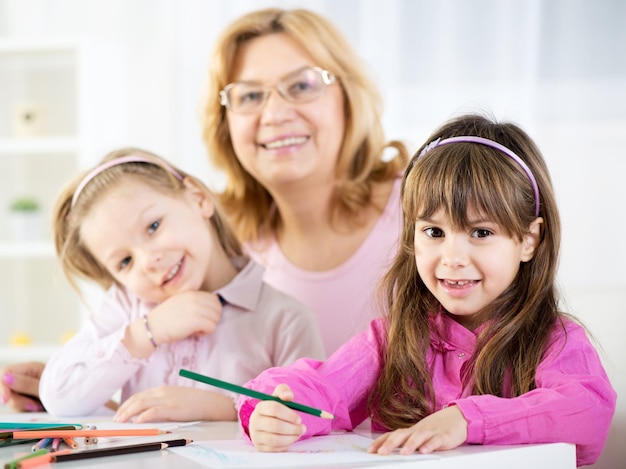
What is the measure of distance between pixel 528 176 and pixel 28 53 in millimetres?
2667

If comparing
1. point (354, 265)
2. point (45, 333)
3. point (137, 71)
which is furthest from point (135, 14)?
point (354, 265)

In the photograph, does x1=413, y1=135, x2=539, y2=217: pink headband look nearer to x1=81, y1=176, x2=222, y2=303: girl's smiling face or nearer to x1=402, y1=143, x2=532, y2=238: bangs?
x1=402, y1=143, x2=532, y2=238: bangs

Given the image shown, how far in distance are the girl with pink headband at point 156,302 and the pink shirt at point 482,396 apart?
322 mm

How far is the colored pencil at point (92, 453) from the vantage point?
3.01 feet

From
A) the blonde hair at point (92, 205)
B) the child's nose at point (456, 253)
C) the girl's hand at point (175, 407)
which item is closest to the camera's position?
the child's nose at point (456, 253)

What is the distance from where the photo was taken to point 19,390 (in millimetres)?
1648

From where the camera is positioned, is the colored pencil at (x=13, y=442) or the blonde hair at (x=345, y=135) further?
the blonde hair at (x=345, y=135)

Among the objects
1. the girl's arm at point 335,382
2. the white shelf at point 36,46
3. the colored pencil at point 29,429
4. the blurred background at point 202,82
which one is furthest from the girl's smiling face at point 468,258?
the white shelf at point 36,46

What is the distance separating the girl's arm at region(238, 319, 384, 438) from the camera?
113 centimetres

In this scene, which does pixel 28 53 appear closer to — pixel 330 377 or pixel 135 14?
pixel 135 14

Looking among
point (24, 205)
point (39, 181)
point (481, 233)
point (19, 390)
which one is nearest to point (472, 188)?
point (481, 233)

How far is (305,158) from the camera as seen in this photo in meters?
1.98

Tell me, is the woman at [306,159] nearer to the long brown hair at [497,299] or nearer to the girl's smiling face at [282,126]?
the girl's smiling face at [282,126]

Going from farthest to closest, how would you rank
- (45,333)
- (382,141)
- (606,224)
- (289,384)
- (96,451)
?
(45,333)
(606,224)
(382,141)
(289,384)
(96,451)
